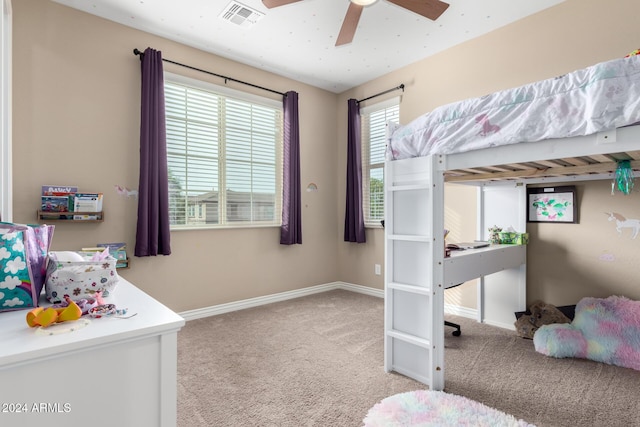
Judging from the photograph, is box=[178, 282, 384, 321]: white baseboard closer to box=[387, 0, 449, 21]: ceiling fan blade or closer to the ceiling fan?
the ceiling fan

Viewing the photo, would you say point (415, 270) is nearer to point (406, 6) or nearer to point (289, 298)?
point (406, 6)

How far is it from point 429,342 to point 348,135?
2783 mm

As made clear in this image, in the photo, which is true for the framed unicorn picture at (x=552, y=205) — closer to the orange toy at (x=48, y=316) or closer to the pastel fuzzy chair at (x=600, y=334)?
the pastel fuzzy chair at (x=600, y=334)

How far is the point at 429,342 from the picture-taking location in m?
1.81

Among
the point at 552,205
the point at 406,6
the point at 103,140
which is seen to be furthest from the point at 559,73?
the point at 103,140

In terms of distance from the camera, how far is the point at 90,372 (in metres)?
0.82

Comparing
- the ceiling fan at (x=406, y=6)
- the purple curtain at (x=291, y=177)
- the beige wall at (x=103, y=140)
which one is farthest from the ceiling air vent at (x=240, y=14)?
the purple curtain at (x=291, y=177)

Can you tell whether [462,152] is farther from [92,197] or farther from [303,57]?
→ [92,197]

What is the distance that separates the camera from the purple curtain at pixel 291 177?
12.0 ft

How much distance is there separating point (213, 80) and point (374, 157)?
1972 mm

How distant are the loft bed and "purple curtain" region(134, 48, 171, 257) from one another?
1.93m

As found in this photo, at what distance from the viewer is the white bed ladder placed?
181cm

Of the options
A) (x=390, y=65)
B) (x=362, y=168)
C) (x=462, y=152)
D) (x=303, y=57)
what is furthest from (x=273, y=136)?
(x=462, y=152)

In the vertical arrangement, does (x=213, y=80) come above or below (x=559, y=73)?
above
